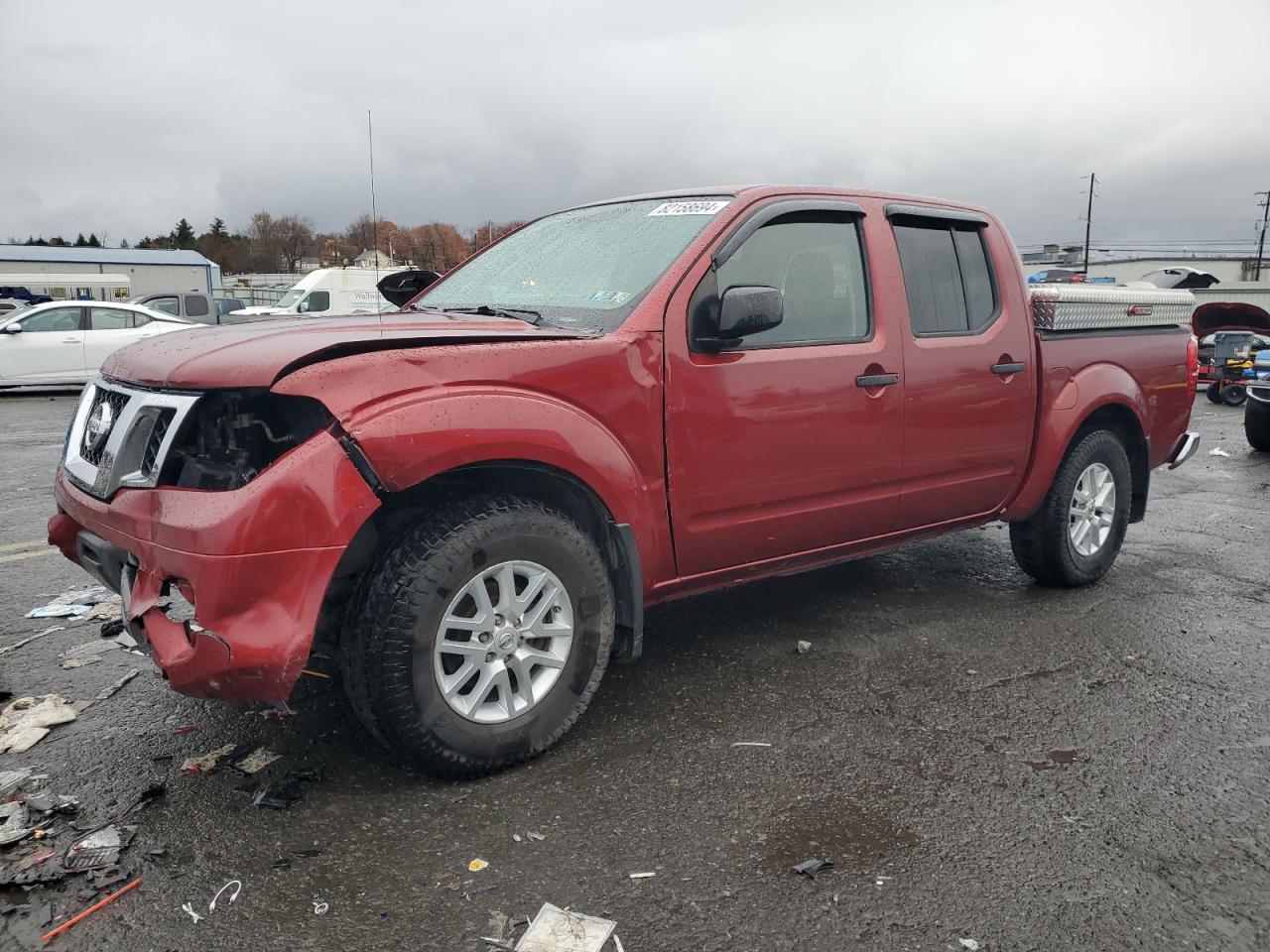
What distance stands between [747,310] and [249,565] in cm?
175

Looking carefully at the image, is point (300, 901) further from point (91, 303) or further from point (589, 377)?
point (91, 303)

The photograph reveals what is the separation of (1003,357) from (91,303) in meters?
15.2

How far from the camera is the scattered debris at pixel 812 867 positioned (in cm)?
259

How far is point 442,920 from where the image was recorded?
238 cm

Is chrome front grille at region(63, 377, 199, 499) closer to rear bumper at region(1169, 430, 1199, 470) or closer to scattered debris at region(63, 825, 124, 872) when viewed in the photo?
scattered debris at region(63, 825, 124, 872)

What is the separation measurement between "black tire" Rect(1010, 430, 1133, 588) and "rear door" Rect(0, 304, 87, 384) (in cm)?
1496

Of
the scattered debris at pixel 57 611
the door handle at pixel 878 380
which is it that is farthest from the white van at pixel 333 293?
the door handle at pixel 878 380

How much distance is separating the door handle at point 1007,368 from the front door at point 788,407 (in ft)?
2.20

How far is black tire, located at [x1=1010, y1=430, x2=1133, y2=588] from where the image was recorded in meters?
4.89

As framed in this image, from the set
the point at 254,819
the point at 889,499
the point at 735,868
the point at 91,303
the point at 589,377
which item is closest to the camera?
the point at 735,868

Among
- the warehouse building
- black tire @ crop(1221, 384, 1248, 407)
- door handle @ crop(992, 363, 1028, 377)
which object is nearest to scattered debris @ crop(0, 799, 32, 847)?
door handle @ crop(992, 363, 1028, 377)

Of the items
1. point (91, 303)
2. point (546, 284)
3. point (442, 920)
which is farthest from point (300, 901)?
point (91, 303)

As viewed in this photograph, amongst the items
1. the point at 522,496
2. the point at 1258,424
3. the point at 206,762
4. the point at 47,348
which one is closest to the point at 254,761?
the point at 206,762

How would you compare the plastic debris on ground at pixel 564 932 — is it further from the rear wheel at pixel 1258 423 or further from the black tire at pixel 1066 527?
the rear wheel at pixel 1258 423
